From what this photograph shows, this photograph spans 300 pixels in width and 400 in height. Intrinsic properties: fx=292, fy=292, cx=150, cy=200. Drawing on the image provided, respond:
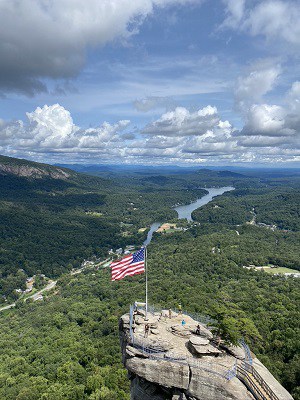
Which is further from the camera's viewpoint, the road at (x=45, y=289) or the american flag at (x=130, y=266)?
the road at (x=45, y=289)

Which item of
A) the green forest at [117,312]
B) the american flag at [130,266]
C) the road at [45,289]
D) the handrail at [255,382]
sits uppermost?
the american flag at [130,266]

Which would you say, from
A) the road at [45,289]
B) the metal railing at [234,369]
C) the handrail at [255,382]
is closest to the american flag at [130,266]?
the metal railing at [234,369]

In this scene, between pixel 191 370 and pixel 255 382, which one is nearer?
pixel 255 382

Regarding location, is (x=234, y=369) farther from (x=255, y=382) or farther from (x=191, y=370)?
(x=191, y=370)

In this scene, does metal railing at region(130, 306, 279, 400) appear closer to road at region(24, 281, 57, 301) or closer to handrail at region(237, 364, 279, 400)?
handrail at region(237, 364, 279, 400)

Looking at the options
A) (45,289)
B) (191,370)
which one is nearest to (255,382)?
(191,370)

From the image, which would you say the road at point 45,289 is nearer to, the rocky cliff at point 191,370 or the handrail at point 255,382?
the rocky cliff at point 191,370

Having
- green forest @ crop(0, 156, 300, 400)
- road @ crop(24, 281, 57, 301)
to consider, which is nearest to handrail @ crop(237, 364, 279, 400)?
green forest @ crop(0, 156, 300, 400)

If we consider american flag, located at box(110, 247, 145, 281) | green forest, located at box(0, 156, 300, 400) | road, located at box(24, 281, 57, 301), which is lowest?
road, located at box(24, 281, 57, 301)

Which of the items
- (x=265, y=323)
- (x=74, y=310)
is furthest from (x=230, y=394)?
(x=74, y=310)
